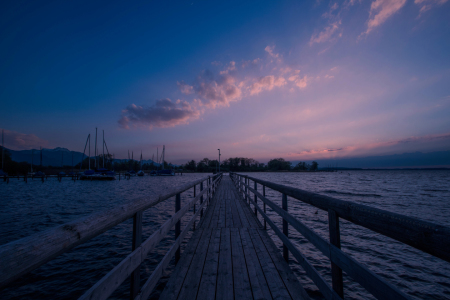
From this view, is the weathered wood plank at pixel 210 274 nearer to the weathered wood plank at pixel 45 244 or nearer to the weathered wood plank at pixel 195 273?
the weathered wood plank at pixel 195 273

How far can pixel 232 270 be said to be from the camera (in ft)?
10.0

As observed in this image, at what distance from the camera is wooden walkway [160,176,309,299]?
2.51m

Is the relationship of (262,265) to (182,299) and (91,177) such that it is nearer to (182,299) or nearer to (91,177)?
(182,299)

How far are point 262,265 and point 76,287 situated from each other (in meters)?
4.02

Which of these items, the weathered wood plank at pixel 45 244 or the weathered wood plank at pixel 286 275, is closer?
the weathered wood plank at pixel 45 244

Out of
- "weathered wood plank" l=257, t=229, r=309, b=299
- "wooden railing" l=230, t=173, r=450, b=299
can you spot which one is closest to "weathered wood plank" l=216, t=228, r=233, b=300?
"weathered wood plank" l=257, t=229, r=309, b=299

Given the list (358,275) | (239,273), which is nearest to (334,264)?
(358,275)

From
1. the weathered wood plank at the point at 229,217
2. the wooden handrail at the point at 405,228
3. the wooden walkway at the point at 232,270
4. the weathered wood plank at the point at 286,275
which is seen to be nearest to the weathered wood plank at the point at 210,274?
the wooden walkway at the point at 232,270

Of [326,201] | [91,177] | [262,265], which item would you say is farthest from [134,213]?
[91,177]

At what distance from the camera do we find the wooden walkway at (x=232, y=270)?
8.23ft

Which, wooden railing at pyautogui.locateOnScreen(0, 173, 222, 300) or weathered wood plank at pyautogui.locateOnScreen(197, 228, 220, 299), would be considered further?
weathered wood plank at pyautogui.locateOnScreen(197, 228, 220, 299)

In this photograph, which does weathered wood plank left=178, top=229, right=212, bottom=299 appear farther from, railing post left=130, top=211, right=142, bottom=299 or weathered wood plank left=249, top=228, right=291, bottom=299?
weathered wood plank left=249, top=228, right=291, bottom=299

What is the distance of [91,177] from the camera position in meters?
44.8

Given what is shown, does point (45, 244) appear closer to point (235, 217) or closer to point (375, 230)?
point (375, 230)
